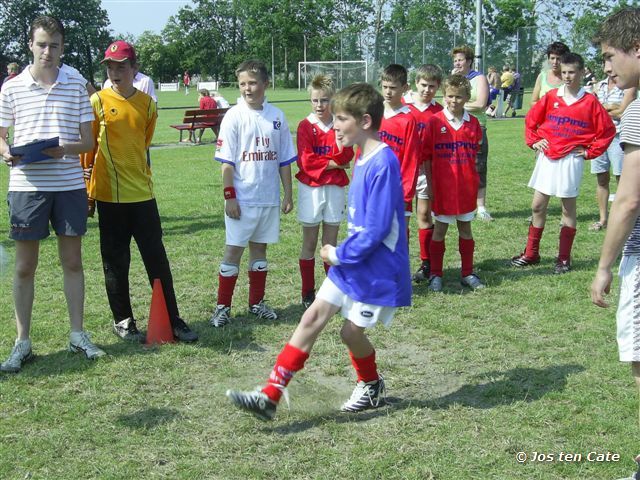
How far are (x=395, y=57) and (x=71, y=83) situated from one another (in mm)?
36554

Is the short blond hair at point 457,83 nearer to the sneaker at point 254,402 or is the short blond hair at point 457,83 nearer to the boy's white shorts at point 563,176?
the boy's white shorts at point 563,176

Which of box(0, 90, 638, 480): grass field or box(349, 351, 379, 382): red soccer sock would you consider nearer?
box(0, 90, 638, 480): grass field

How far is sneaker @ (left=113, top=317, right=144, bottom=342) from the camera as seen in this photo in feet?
17.3

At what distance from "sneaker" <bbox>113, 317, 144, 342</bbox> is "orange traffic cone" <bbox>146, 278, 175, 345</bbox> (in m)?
0.14

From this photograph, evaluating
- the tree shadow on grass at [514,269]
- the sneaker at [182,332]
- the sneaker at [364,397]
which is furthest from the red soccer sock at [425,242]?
the sneaker at [364,397]

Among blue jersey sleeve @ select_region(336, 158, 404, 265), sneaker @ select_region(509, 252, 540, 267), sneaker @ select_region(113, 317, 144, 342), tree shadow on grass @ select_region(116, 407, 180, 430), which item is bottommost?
tree shadow on grass @ select_region(116, 407, 180, 430)

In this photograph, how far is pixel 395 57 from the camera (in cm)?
3953

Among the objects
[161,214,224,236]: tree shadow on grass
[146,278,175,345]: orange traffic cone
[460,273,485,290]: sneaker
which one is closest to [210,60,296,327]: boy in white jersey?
[146,278,175,345]: orange traffic cone

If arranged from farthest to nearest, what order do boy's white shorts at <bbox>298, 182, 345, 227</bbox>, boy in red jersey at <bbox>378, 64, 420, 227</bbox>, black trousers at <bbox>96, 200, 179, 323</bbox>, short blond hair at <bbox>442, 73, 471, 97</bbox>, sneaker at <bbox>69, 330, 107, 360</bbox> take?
short blond hair at <bbox>442, 73, 471, 97</bbox> < boy in red jersey at <bbox>378, 64, 420, 227</bbox> < boy's white shorts at <bbox>298, 182, 345, 227</bbox> < black trousers at <bbox>96, 200, 179, 323</bbox> < sneaker at <bbox>69, 330, 107, 360</bbox>

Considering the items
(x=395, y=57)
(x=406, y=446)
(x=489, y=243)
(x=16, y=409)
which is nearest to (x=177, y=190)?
(x=489, y=243)

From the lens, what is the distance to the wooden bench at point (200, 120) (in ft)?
64.7

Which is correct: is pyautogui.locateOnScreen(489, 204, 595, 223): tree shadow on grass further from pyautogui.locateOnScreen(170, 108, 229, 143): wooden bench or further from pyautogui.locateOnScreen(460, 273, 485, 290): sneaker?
pyautogui.locateOnScreen(170, 108, 229, 143): wooden bench

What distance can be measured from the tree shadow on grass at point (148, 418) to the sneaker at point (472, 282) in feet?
10.6

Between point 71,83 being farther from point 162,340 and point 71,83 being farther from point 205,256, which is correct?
point 205,256
